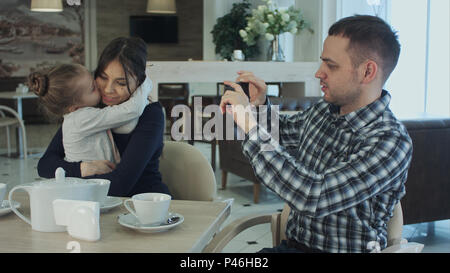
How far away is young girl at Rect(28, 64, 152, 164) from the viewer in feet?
5.45

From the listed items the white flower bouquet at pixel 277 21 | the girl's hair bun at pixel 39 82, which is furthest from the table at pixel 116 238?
the white flower bouquet at pixel 277 21

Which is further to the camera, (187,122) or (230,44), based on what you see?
(230,44)

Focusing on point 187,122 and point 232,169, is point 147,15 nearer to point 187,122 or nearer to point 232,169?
point 187,122

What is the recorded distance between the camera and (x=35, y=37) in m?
11.0

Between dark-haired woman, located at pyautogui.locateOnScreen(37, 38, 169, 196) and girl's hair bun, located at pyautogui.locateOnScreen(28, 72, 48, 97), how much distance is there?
189mm

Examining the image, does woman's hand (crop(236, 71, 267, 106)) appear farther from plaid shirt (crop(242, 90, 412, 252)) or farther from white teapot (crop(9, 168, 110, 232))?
white teapot (crop(9, 168, 110, 232))

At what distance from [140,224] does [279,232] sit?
0.53 meters

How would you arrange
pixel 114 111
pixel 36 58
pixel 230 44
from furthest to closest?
pixel 36 58, pixel 230 44, pixel 114 111

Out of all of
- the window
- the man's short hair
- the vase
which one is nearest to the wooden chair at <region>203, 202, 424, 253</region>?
the man's short hair

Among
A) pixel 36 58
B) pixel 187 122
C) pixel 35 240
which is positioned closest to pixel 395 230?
pixel 35 240

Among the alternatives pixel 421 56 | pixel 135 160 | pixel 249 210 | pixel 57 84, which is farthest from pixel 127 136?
pixel 421 56

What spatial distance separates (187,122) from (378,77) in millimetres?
4928

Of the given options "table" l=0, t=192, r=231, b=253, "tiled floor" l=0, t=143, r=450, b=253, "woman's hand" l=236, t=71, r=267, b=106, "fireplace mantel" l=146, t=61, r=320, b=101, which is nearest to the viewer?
"table" l=0, t=192, r=231, b=253

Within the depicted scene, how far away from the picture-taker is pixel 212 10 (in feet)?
31.8
